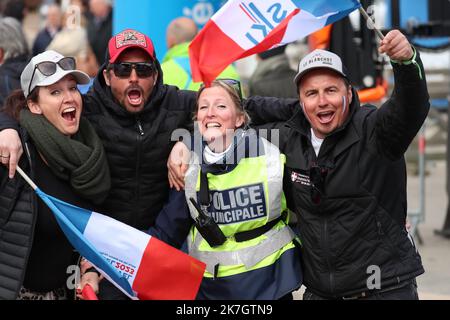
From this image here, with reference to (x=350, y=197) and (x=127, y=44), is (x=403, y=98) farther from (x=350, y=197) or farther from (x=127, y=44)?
(x=127, y=44)

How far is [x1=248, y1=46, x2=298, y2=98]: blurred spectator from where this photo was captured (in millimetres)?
8938

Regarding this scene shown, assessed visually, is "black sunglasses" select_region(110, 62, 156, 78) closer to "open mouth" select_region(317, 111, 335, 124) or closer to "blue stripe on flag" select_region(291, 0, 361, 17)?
"blue stripe on flag" select_region(291, 0, 361, 17)

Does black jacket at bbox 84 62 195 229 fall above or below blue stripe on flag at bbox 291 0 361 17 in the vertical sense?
below

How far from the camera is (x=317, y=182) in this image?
491 cm

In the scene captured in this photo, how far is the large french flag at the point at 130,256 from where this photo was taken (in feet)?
16.9

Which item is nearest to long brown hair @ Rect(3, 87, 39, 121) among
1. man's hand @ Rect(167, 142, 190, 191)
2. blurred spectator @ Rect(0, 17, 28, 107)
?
man's hand @ Rect(167, 142, 190, 191)

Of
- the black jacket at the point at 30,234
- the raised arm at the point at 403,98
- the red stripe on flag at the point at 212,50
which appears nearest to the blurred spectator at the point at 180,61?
the red stripe on flag at the point at 212,50

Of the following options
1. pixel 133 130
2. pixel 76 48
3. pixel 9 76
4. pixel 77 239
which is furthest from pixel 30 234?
pixel 76 48

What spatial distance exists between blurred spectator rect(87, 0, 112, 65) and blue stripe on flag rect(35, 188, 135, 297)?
8.55 meters

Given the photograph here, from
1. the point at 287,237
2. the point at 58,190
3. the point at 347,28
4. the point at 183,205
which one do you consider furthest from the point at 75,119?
the point at 347,28

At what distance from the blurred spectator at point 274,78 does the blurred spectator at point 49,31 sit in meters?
5.29

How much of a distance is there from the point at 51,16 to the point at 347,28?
24.4ft

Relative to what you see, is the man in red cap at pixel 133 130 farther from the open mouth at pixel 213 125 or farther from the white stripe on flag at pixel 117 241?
the open mouth at pixel 213 125

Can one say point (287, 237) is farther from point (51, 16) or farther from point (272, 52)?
point (51, 16)
